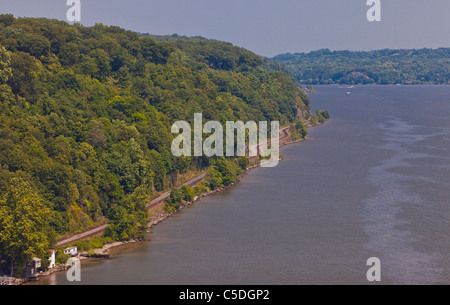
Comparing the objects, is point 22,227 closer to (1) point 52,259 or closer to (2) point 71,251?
(1) point 52,259

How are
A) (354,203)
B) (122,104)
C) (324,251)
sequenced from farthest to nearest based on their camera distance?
(122,104) → (354,203) → (324,251)

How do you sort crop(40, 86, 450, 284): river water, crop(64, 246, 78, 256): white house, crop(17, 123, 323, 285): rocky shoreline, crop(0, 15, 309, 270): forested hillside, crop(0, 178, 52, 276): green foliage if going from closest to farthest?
crop(0, 178, 52, 276): green foliage
crop(17, 123, 323, 285): rocky shoreline
crop(40, 86, 450, 284): river water
crop(64, 246, 78, 256): white house
crop(0, 15, 309, 270): forested hillside

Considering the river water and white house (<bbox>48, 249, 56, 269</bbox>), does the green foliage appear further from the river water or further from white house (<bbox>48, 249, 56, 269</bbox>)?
the river water

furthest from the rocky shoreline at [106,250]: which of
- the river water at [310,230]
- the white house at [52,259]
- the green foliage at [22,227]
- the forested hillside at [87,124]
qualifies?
the forested hillside at [87,124]

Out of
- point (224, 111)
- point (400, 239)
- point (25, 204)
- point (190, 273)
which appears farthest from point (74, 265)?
point (224, 111)

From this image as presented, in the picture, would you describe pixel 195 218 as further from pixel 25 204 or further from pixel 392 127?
pixel 392 127

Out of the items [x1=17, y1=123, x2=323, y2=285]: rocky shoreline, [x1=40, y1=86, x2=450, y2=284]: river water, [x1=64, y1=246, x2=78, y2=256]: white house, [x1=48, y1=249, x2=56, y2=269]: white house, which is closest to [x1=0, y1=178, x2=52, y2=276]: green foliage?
[x1=48, y1=249, x2=56, y2=269]: white house
